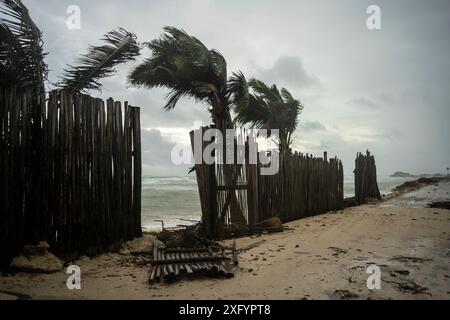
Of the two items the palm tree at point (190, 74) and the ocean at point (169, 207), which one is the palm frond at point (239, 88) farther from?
the ocean at point (169, 207)

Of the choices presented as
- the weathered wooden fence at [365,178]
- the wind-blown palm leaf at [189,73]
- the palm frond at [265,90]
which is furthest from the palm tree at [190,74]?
the weathered wooden fence at [365,178]

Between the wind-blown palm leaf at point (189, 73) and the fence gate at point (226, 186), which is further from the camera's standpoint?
the wind-blown palm leaf at point (189, 73)

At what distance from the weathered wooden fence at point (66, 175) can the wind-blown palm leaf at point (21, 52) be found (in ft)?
8.57

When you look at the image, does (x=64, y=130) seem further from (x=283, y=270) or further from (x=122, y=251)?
(x=283, y=270)

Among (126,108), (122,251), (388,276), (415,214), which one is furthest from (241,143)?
(415,214)

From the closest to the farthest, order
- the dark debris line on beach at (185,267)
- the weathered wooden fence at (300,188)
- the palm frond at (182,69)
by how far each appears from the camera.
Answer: the dark debris line on beach at (185,267) → the weathered wooden fence at (300,188) → the palm frond at (182,69)

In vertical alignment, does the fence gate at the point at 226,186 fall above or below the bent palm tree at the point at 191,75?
below

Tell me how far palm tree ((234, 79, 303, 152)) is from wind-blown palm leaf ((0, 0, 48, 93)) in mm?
6963

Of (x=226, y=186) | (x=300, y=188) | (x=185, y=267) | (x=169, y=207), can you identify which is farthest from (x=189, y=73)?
(x=169, y=207)

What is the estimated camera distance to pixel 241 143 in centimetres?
807

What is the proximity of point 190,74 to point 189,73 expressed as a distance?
9cm

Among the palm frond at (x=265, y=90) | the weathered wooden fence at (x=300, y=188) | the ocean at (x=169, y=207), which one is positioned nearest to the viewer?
the weathered wooden fence at (x=300, y=188)

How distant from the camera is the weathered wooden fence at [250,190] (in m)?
7.54
